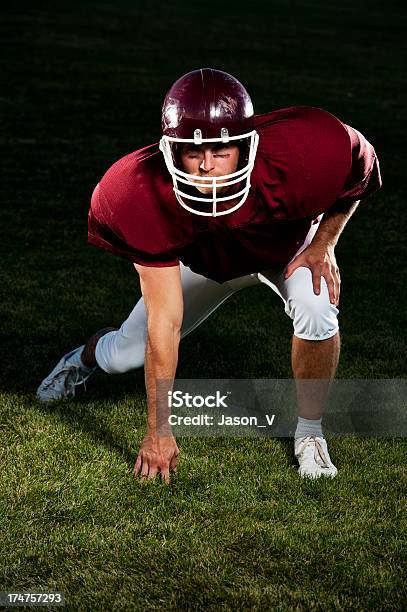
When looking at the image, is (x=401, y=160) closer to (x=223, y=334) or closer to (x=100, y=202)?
(x=223, y=334)

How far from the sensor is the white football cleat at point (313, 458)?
367 centimetres

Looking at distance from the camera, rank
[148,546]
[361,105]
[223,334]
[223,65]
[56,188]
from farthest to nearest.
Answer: [223,65] < [361,105] < [56,188] < [223,334] < [148,546]

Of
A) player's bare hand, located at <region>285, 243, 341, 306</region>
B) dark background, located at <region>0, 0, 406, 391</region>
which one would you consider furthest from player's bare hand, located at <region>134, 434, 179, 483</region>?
dark background, located at <region>0, 0, 406, 391</region>

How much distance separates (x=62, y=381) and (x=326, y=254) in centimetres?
133

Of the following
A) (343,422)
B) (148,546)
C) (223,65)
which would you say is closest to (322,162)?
(343,422)

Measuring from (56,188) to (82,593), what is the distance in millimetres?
5719

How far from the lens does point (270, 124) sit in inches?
145

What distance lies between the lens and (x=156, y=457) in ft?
11.6

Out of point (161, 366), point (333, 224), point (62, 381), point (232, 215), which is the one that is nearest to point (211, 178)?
point (232, 215)

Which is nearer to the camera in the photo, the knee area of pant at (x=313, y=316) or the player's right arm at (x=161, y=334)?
the player's right arm at (x=161, y=334)

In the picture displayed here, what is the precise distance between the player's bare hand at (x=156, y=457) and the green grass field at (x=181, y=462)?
0.20 feet

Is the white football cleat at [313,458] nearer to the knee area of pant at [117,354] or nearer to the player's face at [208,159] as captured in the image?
the knee area of pant at [117,354]

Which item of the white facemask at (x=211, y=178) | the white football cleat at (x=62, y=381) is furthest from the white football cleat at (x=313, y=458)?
the white football cleat at (x=62, y=381)

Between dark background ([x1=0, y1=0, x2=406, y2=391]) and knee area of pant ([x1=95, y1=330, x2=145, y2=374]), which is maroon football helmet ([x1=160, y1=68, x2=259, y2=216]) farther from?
Result: dark background ([x1=0, y1=0, x2=406, y2=391])
